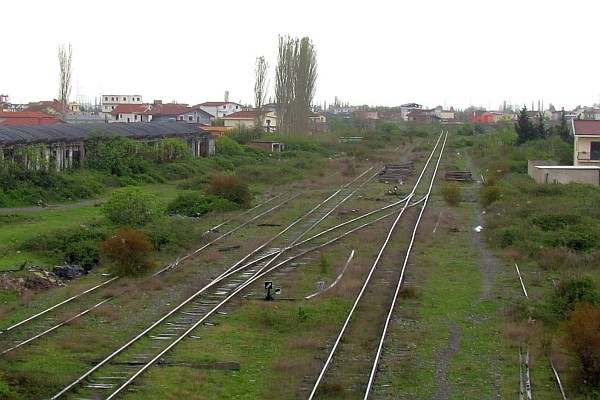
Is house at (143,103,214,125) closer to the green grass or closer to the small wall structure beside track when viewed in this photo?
the small wall structure beside track

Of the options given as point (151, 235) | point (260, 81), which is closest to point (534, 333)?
point (151, 235)

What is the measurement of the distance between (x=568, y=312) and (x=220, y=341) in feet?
19.1

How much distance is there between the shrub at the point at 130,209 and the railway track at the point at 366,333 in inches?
276

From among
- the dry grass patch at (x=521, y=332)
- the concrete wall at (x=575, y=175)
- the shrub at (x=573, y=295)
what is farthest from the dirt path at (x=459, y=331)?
the concrete wall at (x=575, y=175)

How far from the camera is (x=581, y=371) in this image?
10.9 meters

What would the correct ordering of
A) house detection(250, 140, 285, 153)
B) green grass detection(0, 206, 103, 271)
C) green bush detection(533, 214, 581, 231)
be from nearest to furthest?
green grass detection(0, 206, 103, 271)
green bush detection(533, 214, 581, 231)
house detection(250, 140, 285, 153)

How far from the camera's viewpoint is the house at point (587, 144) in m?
40.6

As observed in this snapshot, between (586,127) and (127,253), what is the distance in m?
29.7

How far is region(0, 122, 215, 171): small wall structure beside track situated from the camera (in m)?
34.9

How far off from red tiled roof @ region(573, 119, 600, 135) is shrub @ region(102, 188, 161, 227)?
2376 cm

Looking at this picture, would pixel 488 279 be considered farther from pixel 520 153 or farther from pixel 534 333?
pixel 520 153

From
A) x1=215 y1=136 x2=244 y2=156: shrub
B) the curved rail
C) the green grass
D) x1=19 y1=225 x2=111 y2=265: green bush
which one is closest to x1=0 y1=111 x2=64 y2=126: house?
x1=215 y1=136 x2=244 y2=156: shrub

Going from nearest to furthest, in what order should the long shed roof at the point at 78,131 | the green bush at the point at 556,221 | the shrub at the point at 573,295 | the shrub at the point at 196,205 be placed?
the shrub at the point at 573,295 → the green bush at the point at 556,221 → the shrub at the point at 196,205 → the long shed roof at the point at 78,131

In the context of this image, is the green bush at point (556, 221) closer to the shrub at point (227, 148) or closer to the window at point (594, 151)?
the window at point (594, 151)
